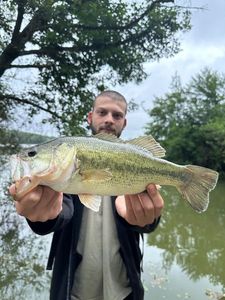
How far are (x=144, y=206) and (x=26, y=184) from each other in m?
0.74

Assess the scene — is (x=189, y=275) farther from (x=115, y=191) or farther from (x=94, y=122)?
(x=115, y=191)

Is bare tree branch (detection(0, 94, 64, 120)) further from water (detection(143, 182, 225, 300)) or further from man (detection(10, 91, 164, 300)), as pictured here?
man (detection(10, 91, 164, 300))

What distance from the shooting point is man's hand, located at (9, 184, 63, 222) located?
2.28 meters

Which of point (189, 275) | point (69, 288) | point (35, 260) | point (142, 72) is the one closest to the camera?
point (69, 288)

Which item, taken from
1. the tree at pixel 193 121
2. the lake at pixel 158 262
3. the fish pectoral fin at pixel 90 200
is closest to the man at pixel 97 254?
the fish pectoral fin at pixel 90 200

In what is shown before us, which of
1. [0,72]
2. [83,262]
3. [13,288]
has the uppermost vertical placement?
[0,72]

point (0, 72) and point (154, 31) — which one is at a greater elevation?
point (154, 31)

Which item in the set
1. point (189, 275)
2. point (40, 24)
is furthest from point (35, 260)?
point (40, 24)

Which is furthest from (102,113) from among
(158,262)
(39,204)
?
(158,262)

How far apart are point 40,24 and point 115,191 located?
8.58 meters

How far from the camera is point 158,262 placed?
459 inches

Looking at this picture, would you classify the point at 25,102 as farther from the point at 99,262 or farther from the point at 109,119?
the point at 99,262

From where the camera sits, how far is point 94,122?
358 cm

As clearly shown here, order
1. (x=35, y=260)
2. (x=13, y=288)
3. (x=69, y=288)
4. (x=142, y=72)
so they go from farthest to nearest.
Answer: (x=142, y=72), (x=35, y=260), (x=13, y=288), (x=69, y=288)
